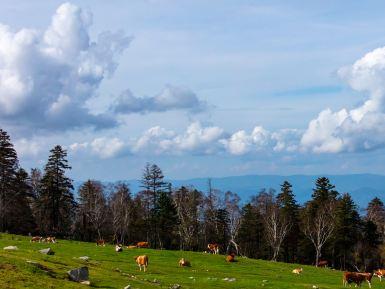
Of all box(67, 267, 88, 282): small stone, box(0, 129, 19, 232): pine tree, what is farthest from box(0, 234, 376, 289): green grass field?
box(0, 129, 19, 232): pine tree

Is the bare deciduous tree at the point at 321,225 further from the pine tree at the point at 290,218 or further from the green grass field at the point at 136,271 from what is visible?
the green grass field at the point at 136,271

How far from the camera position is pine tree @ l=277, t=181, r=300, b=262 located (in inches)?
4225

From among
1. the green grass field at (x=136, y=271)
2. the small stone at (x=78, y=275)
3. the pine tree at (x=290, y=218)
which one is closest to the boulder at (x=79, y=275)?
the small stone at (x=78, y=275)

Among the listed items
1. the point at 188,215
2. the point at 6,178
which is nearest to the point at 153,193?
the point at 188,215

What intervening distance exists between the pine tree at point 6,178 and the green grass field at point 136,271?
75.9 ft

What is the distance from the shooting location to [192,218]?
10781cm

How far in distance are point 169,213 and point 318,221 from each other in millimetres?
30355

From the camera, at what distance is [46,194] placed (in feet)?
323

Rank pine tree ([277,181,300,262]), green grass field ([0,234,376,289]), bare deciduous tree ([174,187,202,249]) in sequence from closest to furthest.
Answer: green grass field ([0,234,376,289]) < bare deciduous tree ([174,187,202,249]) < pine tree ([277,181,300,262])

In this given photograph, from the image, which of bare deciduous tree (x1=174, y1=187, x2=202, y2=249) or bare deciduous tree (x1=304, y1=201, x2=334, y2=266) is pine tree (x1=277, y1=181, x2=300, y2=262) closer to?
bare deciduous tree (x1=304, y1=201, x2=334, y2=266)

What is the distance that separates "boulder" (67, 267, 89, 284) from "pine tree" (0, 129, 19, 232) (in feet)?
203

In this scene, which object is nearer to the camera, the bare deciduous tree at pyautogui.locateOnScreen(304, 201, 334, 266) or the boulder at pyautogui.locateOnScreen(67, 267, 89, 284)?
the boulder at pyautogui.locateOnScreen(67, 267, 89, 284)

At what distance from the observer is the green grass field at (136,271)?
92.1 feet

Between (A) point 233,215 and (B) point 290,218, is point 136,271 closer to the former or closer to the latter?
(A) point 233,215
